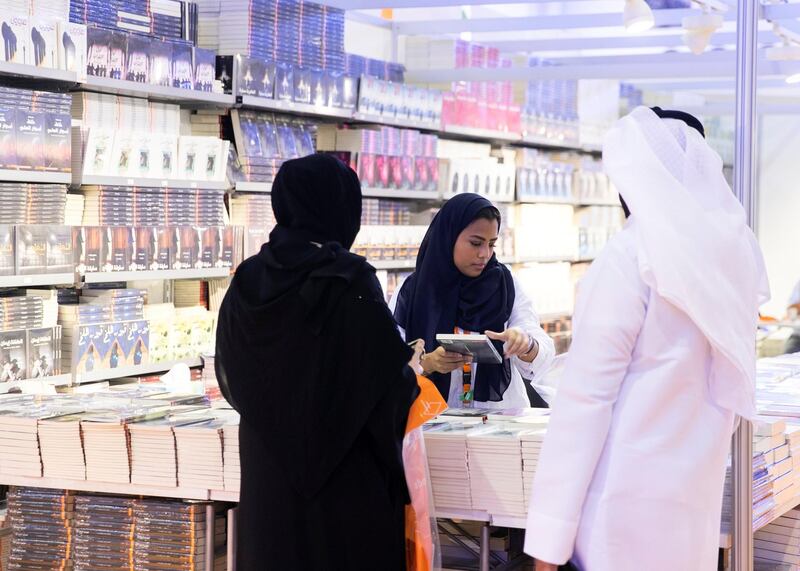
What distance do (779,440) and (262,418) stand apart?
5.71 feet

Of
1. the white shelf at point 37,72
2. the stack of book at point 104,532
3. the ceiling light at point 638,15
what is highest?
the ceiling light at point 638,15

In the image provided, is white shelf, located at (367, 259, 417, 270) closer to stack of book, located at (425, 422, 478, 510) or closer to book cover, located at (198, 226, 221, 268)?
book cover, located at (198, 226, 221, 268)

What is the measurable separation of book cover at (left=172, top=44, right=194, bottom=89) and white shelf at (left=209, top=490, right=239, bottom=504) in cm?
268

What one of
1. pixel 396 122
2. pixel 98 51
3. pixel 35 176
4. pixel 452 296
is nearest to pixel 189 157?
pixel 98 51

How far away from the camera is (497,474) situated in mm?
2850

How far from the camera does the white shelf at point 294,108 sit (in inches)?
224

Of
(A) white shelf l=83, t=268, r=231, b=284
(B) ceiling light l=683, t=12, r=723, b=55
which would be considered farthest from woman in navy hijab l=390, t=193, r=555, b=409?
(B) ceiling light l=683, t=12, r=723, b=55

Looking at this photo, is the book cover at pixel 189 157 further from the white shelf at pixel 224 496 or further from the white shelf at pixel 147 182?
the white shelf at pixel 224 496

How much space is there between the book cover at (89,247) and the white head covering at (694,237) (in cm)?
312

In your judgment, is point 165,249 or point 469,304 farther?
point 165,249

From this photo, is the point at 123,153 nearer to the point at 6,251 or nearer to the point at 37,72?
the point at 37,72

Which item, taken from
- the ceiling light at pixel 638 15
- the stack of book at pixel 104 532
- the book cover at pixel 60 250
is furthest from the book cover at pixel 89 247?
the ceiling light at pixel 638 15

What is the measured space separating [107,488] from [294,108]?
126 inches

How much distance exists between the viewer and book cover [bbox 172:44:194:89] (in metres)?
5.25
